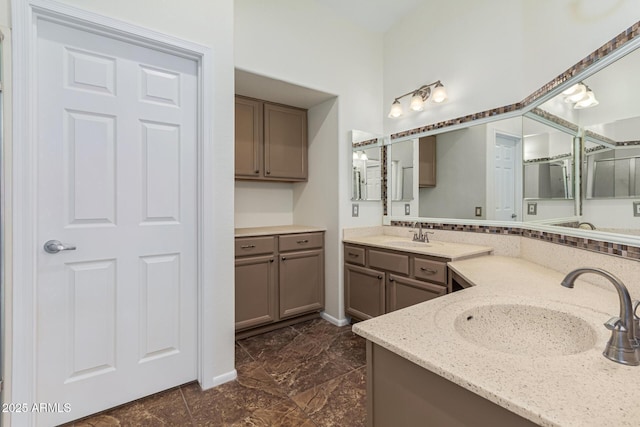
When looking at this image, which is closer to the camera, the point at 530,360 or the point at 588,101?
the point at 530,360

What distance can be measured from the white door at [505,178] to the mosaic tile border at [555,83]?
0.21 m

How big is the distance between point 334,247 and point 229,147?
144 cm

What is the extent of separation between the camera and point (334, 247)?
2.89 m

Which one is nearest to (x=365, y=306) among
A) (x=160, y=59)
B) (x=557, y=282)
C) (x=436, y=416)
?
(x=557, y=282)

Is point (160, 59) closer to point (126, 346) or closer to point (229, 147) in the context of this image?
point (229, 147)

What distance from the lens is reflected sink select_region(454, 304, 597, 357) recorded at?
99 cm

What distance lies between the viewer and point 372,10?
2.82 m

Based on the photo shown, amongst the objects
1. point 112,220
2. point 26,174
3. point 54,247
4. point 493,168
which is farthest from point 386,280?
point 26,174

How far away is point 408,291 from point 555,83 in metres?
1.61

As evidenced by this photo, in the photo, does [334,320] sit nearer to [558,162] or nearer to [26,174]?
[558,162]

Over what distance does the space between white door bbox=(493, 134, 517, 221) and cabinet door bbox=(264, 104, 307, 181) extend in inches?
69.5

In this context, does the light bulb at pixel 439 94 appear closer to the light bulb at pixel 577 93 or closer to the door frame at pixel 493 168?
the door frame at pixel 493 168

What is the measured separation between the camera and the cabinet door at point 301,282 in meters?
2.75

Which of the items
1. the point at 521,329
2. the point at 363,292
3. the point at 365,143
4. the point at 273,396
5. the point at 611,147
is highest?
the point at 365,143
